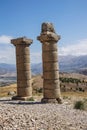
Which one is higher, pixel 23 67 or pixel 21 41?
pixel 21 41

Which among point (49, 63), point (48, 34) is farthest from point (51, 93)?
point (48, 34)

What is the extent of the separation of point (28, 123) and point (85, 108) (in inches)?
335

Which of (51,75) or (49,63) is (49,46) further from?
(51,75)

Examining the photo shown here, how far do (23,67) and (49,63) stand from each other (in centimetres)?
425

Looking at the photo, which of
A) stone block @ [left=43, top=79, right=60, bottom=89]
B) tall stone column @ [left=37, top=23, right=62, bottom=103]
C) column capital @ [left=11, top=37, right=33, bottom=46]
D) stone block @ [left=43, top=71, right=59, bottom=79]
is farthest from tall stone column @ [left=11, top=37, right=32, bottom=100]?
stone block @ [left=43, top=71, right=59, bottom=79]

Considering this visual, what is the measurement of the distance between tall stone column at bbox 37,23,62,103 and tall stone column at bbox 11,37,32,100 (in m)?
3.50

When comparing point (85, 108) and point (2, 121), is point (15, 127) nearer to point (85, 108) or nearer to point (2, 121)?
point (2, 121)

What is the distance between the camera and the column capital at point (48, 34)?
26.6 metres

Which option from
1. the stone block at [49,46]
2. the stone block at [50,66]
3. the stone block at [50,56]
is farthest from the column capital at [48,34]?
the stone block at [50,66]

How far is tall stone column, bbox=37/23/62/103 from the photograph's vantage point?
87.5ft

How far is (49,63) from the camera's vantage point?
87.6 ft

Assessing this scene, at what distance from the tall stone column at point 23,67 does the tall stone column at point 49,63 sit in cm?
350

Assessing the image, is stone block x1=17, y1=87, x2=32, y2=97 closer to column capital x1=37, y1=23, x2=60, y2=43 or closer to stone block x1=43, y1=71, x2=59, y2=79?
stone block x1=43, y1=71, x2=59, y2=79

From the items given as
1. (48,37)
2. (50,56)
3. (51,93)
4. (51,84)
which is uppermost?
(48,37)
